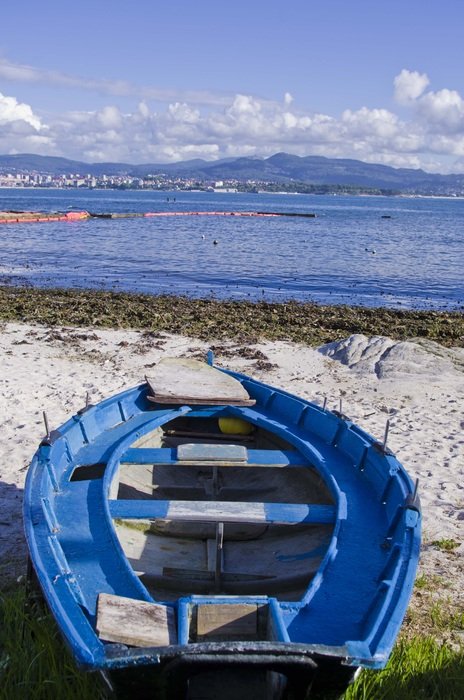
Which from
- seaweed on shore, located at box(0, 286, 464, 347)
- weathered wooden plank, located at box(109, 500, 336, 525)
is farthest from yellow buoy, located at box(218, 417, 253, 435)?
seaweed on shore, located at box(0, 286, 464, 347)

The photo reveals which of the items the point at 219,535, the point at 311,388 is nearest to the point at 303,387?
the point at 311,388

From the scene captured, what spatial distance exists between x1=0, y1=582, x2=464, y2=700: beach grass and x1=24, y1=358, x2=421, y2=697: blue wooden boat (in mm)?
598

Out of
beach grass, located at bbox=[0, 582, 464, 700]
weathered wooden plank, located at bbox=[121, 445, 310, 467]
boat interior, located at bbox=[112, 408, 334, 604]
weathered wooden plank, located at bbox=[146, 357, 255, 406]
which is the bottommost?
beach grass, located at bbox=[0, 582, 464, 700]

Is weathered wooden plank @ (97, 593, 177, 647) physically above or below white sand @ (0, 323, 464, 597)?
above

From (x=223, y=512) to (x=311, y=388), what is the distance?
7.53m

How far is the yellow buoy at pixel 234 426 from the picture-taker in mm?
7992

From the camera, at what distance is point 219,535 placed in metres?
5.54

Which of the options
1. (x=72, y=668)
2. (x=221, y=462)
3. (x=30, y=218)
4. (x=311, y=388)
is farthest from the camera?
(x=30, y=218)

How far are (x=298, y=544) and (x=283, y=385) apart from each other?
691 cm

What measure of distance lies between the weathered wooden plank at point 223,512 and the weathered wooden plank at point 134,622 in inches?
49.1

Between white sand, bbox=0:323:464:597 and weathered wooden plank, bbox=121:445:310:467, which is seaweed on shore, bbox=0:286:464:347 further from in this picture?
weathered wooden plank, bbox=121:445:310:467

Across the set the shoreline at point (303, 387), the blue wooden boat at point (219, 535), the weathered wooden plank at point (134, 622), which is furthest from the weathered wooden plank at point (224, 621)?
the shoreline at point (303, 387)

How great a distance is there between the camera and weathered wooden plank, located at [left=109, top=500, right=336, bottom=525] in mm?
5246

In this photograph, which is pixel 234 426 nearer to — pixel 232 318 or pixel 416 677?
pixel 416 677
